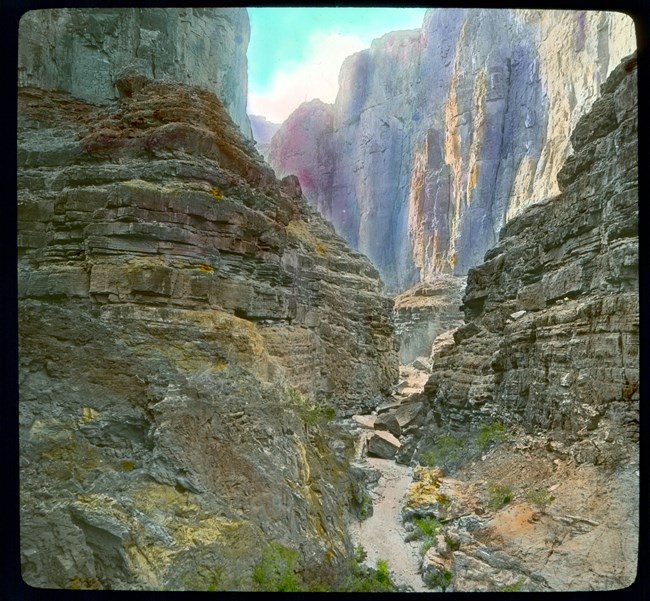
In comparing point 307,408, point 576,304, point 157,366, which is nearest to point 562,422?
point 576,304

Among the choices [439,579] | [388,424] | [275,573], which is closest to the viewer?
[275,573]

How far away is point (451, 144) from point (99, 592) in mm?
4986

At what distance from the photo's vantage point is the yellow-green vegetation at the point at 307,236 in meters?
4.28

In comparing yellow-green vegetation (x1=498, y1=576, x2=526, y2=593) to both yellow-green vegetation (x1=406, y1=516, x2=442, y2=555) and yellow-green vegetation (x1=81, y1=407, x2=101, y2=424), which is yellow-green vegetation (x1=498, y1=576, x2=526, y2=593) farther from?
yellow-green vegetation (x1=81, y1=407, x2=101, y2=424)

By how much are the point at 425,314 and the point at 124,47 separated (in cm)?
466

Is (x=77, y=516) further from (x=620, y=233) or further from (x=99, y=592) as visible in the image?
(x=620, y=233)

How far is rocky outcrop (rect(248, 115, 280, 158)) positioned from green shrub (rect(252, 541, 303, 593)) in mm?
3506

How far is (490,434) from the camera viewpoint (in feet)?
12.1

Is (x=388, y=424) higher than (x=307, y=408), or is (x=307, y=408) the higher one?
(x=307, y=408)

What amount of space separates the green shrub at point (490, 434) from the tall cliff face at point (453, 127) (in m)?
1.78

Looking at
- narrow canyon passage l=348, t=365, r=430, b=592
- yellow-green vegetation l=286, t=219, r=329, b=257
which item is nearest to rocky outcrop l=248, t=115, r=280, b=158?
yellow-green vegetation l=286, t=219, r=329, b=257

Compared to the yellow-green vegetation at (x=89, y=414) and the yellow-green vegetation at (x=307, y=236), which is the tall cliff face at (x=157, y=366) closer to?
the yellow-green vegetation at (x=89, y=414)

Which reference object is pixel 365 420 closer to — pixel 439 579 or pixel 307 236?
pixel 439 579

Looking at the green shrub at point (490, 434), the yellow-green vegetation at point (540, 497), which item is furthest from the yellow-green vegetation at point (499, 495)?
the green shrub at point (490, 434)
